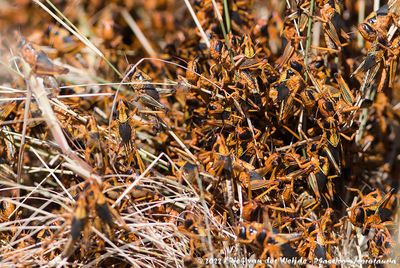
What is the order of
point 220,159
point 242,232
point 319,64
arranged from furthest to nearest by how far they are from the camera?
point 319,64 < point 220,159 < point 242,232

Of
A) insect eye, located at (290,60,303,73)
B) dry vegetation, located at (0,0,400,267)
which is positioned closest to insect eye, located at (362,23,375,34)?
dry vegetation, located at (0,0,400,267)

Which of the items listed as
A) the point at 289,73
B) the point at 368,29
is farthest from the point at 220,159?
the point at 368,29

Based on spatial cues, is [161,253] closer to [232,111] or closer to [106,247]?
[106,247]

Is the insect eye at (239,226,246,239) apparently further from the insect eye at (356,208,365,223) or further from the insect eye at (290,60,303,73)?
the insect eye at (290,60,303,73)

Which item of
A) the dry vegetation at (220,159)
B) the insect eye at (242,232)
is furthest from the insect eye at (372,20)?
the insect eye at (242,232)

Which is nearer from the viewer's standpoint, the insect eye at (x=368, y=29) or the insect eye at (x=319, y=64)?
the insect eye at (x=368, y=29)

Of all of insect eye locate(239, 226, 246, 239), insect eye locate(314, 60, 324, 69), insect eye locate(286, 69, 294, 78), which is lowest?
insect eye locate(239, 226, 246, 239)

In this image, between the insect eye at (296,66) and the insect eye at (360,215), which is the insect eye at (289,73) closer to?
the insect eye at (296,66)

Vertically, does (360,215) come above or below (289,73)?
below

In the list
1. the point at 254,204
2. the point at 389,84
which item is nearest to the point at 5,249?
the point at 254,204

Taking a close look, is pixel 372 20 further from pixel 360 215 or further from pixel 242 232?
pixel 242 232
